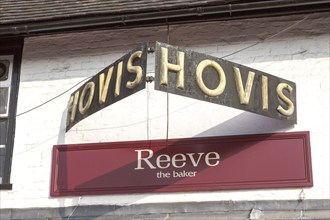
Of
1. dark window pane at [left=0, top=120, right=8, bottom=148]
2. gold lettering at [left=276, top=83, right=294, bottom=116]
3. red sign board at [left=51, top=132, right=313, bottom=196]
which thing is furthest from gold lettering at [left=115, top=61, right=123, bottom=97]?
dark window pane at [left=0, top=120, right=8, bottom=148]

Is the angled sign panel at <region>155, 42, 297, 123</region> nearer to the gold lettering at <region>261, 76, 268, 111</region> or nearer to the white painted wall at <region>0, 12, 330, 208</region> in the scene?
the gold lettering at <region>261, 76, 268, 111</region>

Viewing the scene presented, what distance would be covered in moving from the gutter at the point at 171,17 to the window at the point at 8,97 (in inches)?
10.4

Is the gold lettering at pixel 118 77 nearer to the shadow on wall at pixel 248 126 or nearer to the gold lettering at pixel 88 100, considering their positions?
the gold lettering at pixel 88 100

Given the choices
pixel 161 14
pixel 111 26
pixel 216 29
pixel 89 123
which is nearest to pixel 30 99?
pixel 89 123

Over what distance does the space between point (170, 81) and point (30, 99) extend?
235 centimetres

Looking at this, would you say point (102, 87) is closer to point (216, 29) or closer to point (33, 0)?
point (216, 29)

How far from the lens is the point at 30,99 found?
7.46 meters

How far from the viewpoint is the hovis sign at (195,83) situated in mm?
5934

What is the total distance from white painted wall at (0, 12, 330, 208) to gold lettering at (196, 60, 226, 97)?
2.68ft

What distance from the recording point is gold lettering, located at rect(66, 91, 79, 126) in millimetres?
6746

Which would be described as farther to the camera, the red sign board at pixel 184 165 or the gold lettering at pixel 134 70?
→ the red sign board at pixel 184 165

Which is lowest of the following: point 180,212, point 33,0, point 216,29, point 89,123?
point 180,212

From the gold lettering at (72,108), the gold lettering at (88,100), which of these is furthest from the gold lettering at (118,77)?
the gold lettering at (72,108)

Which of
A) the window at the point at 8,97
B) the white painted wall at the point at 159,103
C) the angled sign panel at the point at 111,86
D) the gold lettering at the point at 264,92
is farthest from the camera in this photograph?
the window at the point at 8,97
